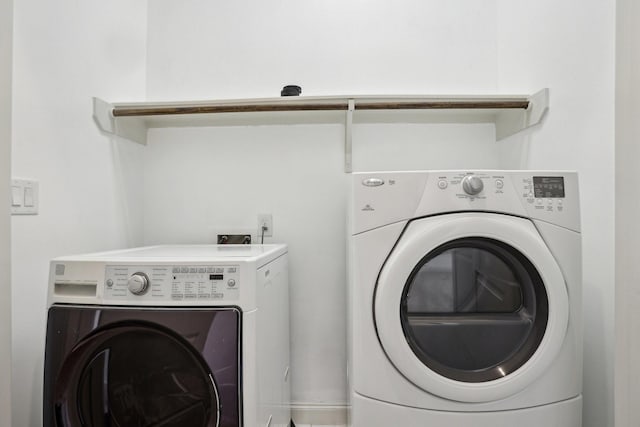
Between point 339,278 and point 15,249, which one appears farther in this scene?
point 339,278

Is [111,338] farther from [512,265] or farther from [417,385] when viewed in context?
[512,265]

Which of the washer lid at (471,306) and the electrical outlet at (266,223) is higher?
the electrical outlet at (266,223)

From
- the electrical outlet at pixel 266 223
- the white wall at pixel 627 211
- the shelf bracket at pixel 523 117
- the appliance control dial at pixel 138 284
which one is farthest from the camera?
the electrical outlet at pixel 266 223

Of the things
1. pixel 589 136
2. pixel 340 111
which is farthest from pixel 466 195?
pixel 340 111

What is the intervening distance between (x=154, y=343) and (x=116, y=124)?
1057 millimetres

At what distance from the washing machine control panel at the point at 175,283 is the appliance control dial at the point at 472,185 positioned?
29.2 inches

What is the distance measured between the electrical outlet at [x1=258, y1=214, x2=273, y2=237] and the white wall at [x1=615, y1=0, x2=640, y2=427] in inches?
50.4

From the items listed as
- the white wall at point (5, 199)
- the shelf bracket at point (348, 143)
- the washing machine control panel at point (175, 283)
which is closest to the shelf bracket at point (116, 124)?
the white wall at point (5, 199)

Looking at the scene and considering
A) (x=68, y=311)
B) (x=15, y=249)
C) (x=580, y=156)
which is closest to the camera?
(x=68, y=311)

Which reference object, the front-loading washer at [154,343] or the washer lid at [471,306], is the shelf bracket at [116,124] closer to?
the front-loading washer at [154,343]

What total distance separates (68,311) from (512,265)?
1.35m

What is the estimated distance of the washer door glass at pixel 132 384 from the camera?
0.84 metres

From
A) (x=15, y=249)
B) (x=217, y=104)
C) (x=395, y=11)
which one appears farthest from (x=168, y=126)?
(x=395, y=11)

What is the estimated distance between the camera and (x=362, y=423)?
950 millimetres
